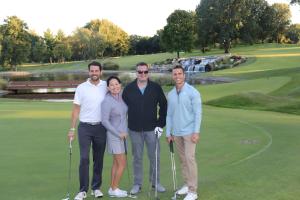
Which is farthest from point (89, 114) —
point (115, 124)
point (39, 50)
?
point (39, 50)

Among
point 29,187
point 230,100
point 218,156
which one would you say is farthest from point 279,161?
point 230,100

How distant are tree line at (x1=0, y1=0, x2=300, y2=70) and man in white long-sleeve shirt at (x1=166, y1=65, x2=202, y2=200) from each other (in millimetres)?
80833

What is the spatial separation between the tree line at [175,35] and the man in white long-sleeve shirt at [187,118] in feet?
265

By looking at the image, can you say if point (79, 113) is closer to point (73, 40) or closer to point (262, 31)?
point (262, 31)

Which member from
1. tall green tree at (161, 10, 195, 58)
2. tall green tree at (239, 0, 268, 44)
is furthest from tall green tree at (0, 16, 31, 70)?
tall green tree at (239, 0, 268, 44)

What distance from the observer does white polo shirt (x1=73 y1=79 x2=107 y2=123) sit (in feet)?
22.1

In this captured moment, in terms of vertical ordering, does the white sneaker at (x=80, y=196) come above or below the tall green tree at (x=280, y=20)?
below

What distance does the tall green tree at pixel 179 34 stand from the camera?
8706 cm

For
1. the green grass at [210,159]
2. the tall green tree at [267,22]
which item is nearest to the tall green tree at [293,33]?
the tall green tree at [267,22]

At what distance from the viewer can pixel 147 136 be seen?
7031mm

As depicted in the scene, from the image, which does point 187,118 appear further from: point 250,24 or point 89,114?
point 250,24

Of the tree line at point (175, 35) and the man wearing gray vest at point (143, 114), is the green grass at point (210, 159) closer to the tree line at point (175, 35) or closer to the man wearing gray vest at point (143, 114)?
the man wearing gray vest at point (143, 114)

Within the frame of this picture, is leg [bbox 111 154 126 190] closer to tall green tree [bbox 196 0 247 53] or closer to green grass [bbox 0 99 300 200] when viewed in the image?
green grass [bbox 0 99 300 200]

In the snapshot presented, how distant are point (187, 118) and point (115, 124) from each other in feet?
3.76
